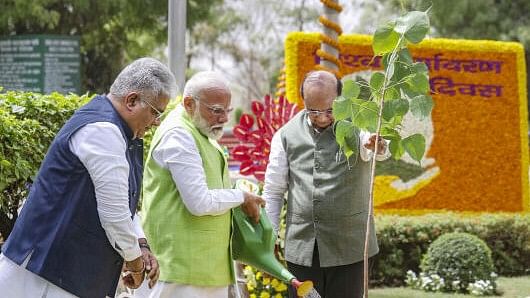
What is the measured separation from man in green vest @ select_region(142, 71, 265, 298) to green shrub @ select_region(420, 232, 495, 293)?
15.7 feet

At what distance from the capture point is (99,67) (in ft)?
72.1

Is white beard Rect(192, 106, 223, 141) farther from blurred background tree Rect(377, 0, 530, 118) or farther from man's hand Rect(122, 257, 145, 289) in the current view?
blurred background tree Rect(377, 0, 530, 118)

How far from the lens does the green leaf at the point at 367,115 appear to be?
3.67m

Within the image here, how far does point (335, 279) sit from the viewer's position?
4.59 metres

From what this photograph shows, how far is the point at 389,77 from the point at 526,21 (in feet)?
92.0

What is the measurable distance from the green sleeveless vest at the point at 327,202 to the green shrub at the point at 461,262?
380cm

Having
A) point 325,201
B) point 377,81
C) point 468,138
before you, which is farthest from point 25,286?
point 468,138

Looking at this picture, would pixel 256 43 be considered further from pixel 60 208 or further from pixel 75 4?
pixel 60 208

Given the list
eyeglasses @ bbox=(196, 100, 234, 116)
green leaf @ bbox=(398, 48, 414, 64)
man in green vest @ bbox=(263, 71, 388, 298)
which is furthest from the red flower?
green leaf @ bbox=(398, 48, 414, 64)

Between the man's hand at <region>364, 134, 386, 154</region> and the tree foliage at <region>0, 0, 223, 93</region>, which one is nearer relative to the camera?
the man's hand at <region>364, 134, 386, 154</region>

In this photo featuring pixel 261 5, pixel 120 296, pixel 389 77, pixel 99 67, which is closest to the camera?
pixel 389 77

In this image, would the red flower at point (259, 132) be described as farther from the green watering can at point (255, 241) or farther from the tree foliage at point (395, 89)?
the tree foliage at point (395, 89)

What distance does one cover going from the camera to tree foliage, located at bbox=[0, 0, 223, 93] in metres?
19.9

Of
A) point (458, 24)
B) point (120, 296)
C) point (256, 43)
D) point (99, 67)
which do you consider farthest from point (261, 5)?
point (120, 296)
